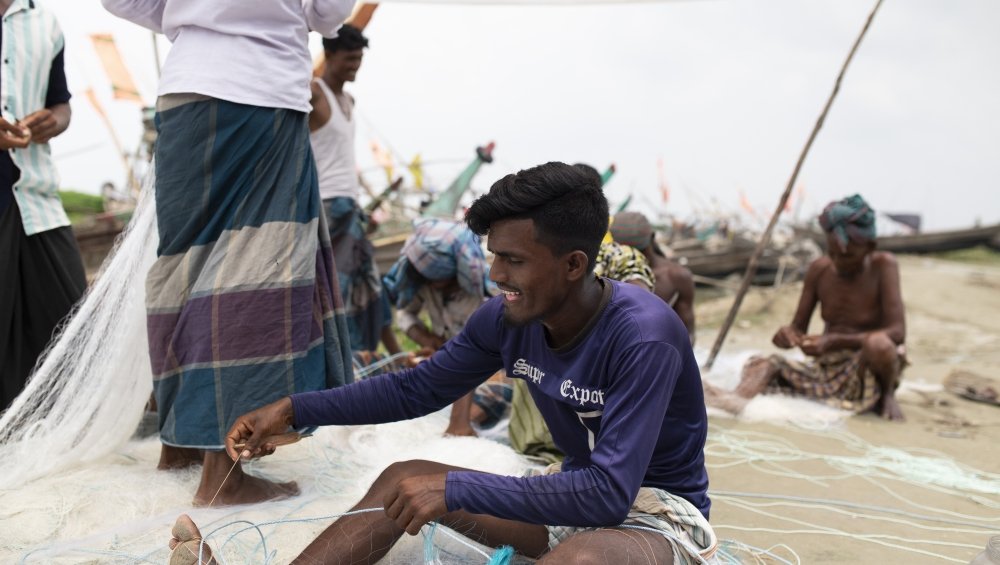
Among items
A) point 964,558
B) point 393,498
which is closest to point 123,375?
point 393,498

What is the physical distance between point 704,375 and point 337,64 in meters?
3.29

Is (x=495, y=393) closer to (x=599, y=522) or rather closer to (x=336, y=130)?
(x=336, y=130)

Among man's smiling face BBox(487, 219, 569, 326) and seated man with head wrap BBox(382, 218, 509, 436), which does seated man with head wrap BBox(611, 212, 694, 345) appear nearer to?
seated man with head wrap BBox(382, 218, 509, 436)

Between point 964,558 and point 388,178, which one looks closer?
point 964,558

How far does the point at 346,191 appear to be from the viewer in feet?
14.3

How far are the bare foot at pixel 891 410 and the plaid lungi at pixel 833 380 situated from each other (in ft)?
0.19

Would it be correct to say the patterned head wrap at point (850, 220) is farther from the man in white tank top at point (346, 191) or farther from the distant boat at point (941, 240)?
the distant boat at point (941, 240)

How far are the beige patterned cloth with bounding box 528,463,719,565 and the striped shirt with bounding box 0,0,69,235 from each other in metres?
2.36

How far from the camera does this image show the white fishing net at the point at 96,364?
8.95ft

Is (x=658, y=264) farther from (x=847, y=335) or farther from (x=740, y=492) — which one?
(x=740, y=492)

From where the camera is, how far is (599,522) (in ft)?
5.59

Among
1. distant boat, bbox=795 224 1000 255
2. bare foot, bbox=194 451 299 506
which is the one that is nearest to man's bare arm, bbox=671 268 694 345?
bare foot, bbox=194 451 299 506

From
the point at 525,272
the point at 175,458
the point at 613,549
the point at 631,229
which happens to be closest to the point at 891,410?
the point at 631,229

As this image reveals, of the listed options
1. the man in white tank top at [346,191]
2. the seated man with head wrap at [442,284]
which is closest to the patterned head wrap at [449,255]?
the seated man with head wrap at [442,284]
